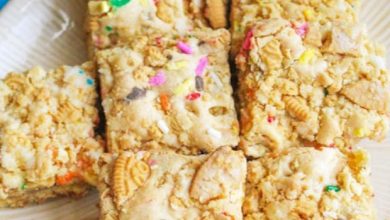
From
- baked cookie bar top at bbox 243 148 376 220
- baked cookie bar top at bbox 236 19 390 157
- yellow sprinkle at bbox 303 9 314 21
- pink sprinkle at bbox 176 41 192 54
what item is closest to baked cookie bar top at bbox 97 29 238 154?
pink sprinkle at bbox 176 41 192 54

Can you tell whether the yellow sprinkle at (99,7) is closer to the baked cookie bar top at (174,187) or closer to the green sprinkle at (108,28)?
the green sprinkle at (108,28)

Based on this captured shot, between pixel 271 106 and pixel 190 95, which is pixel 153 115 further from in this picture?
pixel 271 106

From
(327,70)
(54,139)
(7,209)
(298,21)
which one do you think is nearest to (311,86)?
(327,70)

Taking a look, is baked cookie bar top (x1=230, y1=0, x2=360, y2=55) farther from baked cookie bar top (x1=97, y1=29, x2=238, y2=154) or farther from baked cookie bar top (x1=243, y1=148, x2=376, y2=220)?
baked cookie bar top (x1=243, y1=148, x2=376, y2=220)

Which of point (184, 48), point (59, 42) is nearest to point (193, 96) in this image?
point (184, 48)

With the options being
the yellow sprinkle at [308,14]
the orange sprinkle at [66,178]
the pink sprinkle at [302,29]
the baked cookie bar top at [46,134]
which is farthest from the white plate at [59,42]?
the pink sprinkle at [302,29]
